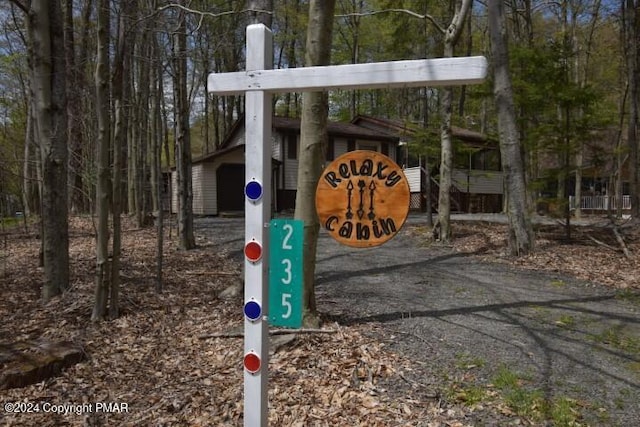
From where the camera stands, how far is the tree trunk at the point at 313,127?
4469mm

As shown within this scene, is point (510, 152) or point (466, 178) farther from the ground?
point (466, 178)

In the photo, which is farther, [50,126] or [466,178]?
[466,178]

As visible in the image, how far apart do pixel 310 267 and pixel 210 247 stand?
6.98m

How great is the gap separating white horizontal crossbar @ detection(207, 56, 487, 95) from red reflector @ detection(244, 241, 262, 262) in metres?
0.97

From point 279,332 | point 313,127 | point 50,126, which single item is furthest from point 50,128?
point 279,332

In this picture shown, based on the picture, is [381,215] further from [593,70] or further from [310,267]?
[593,70]

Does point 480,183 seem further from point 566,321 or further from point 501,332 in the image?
point 501,332

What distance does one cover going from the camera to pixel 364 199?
2.82 m

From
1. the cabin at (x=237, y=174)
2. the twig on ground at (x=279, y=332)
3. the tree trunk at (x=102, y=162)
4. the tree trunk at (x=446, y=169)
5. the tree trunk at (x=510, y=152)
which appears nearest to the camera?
the twig on ground at (x=279, y=332)

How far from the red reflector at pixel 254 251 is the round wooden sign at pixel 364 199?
471 mm

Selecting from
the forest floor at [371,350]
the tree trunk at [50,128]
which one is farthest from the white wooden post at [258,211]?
the tree trunk at [50,128]

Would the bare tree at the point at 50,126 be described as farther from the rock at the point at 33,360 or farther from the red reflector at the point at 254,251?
the red reflector at the point at 254,251

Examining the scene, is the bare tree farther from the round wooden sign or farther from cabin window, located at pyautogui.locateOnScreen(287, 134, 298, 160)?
cabin window, located at pyautogui.locateOnScreen(287, 134, 298, 160)

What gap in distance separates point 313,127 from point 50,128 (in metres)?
4.01
